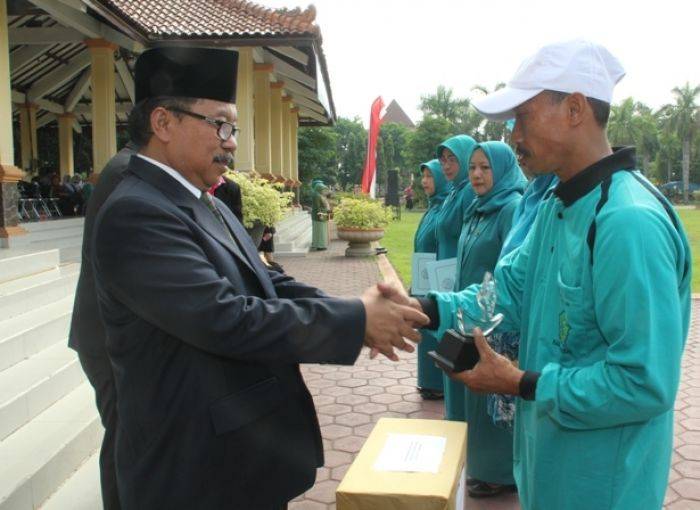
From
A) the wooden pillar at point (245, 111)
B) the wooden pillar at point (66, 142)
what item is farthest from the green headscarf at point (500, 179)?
the wooden pillar at point (66, 142)

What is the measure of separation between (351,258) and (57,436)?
463 inches

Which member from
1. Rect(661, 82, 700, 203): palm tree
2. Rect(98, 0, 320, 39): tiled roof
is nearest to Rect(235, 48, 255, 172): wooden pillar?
Rect(98, 0, 320, 39): tiled roof

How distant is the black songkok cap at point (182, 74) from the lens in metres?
1.81

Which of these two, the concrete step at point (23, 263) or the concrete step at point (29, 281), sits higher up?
the concrete step at point (23, 263)

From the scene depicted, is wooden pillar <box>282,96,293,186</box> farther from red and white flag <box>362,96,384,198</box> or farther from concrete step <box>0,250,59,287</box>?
concrete step <box>0,250,59,287</box>

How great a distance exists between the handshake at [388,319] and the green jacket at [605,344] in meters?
0.39

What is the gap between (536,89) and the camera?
171 cm

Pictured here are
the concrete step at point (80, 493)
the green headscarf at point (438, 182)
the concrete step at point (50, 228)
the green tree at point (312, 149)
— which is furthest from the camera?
the green tree at point (312, 149)

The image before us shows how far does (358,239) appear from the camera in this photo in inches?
611

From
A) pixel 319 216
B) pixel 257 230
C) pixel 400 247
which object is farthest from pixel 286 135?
pixel 257 230

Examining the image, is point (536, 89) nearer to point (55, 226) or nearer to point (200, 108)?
point (200, 108)

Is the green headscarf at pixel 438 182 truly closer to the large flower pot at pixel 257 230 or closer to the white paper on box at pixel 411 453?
the large flower pot at pixel 257 230

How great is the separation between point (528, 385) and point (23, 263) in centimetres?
542

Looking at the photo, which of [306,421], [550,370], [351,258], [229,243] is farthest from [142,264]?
[351,258]
